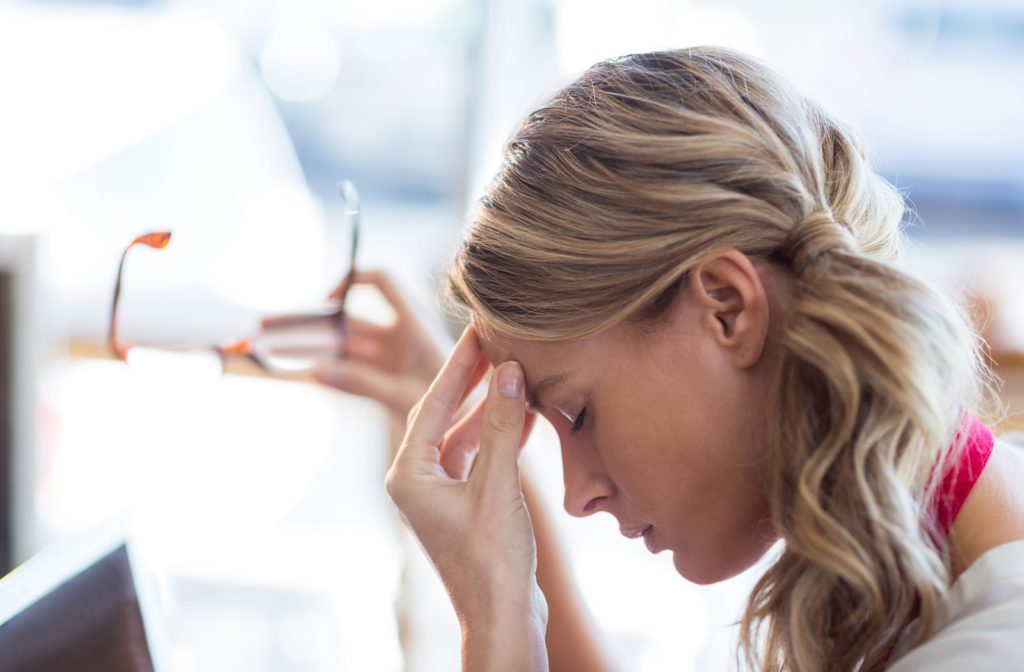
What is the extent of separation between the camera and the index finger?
89 centimetres

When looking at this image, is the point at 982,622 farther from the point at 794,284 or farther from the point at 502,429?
the point at 502,429

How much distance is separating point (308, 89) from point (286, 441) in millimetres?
757

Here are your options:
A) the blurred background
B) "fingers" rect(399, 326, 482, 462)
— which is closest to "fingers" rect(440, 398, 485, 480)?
"fingers" rect(399, 326, 482, 462)

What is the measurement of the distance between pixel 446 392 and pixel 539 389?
127mm

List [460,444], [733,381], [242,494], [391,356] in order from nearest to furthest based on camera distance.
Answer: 1. [733,381]
2. [460,444]
3. [391,356]
4. [242,494]

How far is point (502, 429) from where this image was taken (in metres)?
0.80

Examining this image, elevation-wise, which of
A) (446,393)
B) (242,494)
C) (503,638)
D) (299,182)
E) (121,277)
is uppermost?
(121,277)

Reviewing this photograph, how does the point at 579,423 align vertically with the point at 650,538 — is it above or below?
above

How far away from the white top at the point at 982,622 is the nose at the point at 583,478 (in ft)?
0.81

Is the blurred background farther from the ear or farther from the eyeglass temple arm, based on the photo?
the ear

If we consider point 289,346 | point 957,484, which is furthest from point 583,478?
point 289,346

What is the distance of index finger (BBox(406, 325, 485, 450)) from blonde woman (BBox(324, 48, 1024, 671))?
71 mm

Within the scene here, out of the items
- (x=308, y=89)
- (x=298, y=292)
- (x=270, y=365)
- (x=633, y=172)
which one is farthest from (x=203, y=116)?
(x=633, y=172)

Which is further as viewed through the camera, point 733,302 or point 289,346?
point 289,346
